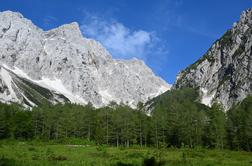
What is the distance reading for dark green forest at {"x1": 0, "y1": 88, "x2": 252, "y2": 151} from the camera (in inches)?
4267

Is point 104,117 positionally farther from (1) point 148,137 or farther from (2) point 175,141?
(2) point 175,141

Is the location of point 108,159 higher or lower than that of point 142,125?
lower

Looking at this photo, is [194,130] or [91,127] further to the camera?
[91,127]

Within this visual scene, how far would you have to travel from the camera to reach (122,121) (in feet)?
379

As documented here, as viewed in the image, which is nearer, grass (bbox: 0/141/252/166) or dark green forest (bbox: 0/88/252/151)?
grass (bbox: 0/141/252/166)

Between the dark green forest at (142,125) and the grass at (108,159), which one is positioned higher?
the dark green forest at (142,125)

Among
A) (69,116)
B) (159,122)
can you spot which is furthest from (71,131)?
(159,122)

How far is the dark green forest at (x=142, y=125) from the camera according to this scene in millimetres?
108375

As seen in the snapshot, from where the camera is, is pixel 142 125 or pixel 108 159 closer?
pixel 108 159

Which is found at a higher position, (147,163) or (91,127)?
(91,127)

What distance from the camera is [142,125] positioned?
11725cm

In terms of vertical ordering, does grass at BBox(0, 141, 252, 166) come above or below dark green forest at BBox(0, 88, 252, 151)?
below

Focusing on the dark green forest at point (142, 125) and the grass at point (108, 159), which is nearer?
the grass at point (108, 159)

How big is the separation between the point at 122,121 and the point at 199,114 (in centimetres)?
2409
